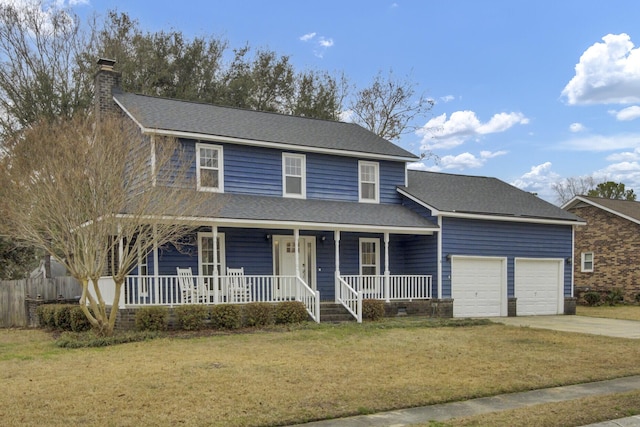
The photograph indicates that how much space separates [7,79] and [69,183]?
1711 centimetres

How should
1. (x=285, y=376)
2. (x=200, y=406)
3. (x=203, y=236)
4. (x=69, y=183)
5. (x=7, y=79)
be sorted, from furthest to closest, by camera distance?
(x=7, y=79)
(x=203, y=236)
(x=69, y=183)
(x=285, y=376)
(x=200, y=406)

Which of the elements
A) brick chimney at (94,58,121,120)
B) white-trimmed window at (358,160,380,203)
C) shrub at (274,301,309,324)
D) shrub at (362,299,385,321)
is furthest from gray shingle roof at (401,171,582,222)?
brick chimney at (94,58,121,120)

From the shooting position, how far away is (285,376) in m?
8.70

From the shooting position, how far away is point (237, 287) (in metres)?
15.9

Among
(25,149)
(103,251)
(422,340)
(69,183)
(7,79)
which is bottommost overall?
(422,340)

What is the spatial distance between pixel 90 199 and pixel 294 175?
311 inches

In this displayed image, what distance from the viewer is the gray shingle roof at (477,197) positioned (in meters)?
19.8

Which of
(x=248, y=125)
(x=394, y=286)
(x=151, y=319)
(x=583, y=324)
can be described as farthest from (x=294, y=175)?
(x=583, y=324)

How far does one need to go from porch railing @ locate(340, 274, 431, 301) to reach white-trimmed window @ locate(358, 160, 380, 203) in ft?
9.94

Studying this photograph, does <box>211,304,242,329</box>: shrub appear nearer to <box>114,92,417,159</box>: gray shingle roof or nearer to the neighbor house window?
<box>114,92,417,159</box>: gray shingle roof

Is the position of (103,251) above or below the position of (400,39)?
below

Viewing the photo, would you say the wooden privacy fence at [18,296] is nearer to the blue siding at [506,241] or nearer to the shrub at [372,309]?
the shrub at [372,309]

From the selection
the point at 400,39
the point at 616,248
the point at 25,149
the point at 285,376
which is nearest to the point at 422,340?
the point at 285,376

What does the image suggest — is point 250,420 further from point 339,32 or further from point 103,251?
point 339,32
